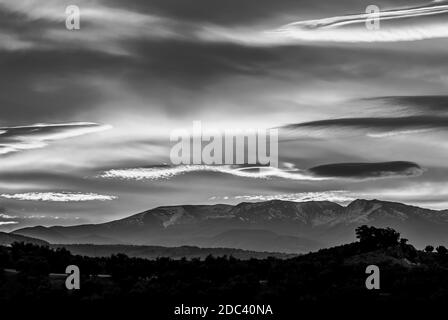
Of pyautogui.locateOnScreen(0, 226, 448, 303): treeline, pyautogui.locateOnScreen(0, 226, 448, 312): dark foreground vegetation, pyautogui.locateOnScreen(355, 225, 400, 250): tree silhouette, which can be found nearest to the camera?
pyautogui.locateOnScreen(0, 226, 448, 312): dark foreground vegetation

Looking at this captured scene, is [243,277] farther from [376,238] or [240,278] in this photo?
[376,238]

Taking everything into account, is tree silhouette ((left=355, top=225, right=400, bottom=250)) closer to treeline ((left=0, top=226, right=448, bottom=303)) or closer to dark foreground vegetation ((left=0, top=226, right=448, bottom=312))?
treeline ((left=0, top=226, right=448, bottom=303))

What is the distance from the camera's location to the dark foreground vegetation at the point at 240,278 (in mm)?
64750

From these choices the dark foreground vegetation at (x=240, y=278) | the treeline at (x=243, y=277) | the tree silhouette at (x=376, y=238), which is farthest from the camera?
the tree silhouette at (x=376, y=238)

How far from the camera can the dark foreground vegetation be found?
6475 cm

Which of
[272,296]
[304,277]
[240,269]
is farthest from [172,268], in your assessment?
[272,296]

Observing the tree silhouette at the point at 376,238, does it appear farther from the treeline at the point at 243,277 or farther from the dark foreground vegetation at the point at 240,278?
the dark foreground vegetation at the point at 240,278

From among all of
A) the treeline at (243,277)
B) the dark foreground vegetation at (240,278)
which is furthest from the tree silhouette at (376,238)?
the dark foreground vegetation at (240,278)

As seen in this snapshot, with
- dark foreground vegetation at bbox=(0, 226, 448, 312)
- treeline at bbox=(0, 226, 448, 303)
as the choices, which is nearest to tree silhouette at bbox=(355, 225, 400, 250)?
treeline at bbox=(0, 226, 448, 303)

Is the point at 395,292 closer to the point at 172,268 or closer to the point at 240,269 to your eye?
the point at 240,269

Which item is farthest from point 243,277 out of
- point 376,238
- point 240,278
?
point 376,238
